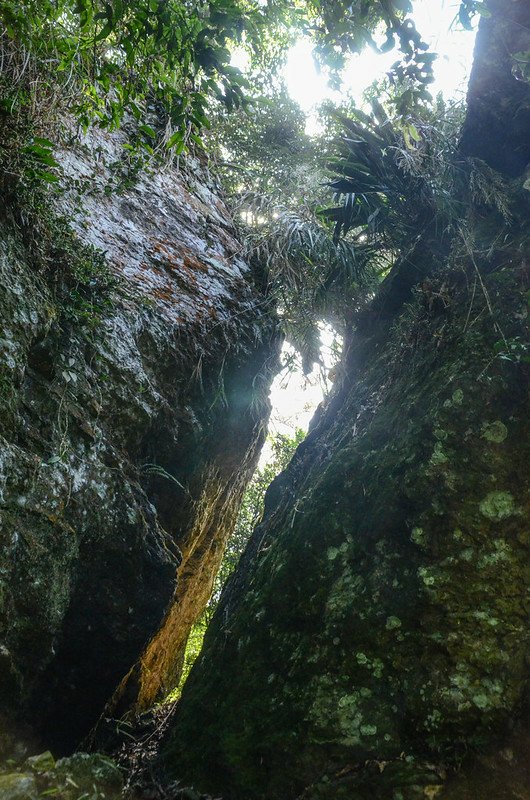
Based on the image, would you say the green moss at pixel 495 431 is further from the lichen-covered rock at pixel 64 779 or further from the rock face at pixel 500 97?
the lichen-covered rock at pixel 64 779

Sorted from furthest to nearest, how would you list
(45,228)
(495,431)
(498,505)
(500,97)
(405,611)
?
(500,97) < (45,228) < (495,431) < (498,505) < (405,611)

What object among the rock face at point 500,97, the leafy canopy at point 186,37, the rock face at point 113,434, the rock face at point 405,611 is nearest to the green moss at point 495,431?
the rock face at point 405,611

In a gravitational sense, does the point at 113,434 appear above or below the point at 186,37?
below

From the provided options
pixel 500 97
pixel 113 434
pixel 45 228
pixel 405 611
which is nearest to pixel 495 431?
pixel 405 611

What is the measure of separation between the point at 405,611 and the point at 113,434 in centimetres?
257

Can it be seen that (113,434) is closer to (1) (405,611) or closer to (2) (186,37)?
(1) (405,611)

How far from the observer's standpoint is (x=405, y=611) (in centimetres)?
288

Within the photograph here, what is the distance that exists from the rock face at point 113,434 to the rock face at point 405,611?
0.84m

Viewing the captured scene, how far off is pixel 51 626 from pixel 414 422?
8.66 feet

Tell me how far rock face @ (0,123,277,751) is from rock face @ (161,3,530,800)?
84cm

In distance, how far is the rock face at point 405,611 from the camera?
2.54 m

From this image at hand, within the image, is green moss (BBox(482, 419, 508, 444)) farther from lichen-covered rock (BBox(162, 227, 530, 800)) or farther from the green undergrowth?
the green undergrowth

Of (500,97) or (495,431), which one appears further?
(500,97)

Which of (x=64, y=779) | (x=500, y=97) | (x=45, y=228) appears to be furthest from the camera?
(x=500, y=97)
